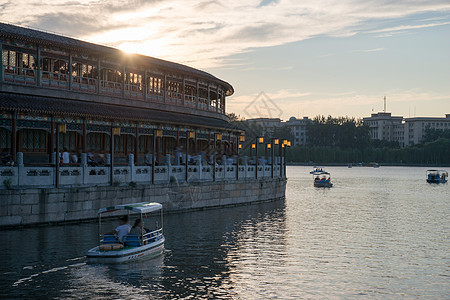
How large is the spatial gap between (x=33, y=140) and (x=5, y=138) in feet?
5.56

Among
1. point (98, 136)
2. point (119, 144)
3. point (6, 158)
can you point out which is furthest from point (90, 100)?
point (6, 158)

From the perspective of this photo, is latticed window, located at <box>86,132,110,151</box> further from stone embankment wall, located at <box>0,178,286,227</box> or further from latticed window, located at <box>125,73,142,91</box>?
stone embankment wall, located at <box>0,178,286,227</box>

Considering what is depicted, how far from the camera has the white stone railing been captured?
1047 inches

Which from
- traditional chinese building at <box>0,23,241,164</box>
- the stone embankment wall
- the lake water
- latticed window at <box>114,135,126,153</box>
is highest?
traditional chinese building at <box>0,23,241,164</box>

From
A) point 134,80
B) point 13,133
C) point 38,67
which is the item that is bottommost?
point 13,133

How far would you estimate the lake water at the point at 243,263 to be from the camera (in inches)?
725

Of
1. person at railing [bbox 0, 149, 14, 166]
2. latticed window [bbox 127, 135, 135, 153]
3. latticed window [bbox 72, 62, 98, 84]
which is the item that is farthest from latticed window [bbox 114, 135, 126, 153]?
person at railing [bbox 0, 149, 14, 166]

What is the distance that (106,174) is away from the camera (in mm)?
30672

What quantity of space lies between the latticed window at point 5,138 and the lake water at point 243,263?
801cm

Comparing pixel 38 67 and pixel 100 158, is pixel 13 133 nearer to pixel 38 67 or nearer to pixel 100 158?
pixel 100 158

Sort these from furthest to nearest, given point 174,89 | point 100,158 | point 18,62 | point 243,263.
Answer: point 174,89 → point 100,158 → point 18,62 → point 243,263

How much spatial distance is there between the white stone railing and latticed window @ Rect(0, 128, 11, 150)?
6.00 meters

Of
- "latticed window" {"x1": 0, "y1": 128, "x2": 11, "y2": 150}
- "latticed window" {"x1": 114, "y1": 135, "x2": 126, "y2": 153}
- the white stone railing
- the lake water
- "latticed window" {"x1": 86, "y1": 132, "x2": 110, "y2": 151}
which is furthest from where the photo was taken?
"latticed window" {"x1": 114, "y1": 135, "x2": 126, "y2": 153}

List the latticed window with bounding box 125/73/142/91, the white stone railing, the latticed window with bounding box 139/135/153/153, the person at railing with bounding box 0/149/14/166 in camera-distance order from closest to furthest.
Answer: the white stone railing, the person at railing with bounding box 0/149/14/166, the latticed window with bounding box 139/135/153/153, the latticed window with bounding box 125/73/142/91
